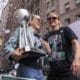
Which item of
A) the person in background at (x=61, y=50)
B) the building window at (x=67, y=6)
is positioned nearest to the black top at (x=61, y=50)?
the person in background at (x=61, y=50)

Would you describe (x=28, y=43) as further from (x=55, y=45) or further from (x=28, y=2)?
(x=28, y=2)

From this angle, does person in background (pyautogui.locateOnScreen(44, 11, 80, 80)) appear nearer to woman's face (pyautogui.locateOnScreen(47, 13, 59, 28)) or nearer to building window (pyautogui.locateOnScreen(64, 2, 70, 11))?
woman's face (pyautogui.locateOnScreen(47, 13, 59, 28))

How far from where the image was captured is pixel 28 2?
197 feet

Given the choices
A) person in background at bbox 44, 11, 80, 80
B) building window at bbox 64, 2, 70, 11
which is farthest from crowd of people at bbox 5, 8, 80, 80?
building window at bbox 64, 2, 70, 11

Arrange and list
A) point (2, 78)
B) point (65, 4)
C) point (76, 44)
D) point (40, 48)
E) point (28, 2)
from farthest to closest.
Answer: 1. point (28, 2)
2. point (65, 4)
3. point (40, 48)
4. point (76, 44)
5. point (2, 78)

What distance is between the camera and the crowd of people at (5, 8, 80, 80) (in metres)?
4.15

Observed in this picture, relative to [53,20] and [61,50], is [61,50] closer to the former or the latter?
[61,50]

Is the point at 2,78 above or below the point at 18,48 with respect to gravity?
below

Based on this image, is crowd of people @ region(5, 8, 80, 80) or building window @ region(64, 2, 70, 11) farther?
building window @ region(64, 2, 70, 11)

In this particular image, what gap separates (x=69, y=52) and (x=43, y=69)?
17.4 inches

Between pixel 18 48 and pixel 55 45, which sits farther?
pixel 55 45

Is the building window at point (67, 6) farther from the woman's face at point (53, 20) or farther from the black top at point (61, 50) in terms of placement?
the black top at point (61, 50)

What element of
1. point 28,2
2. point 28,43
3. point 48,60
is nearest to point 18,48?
point 28,43

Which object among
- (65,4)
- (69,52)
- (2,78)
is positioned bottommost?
(2,78)
